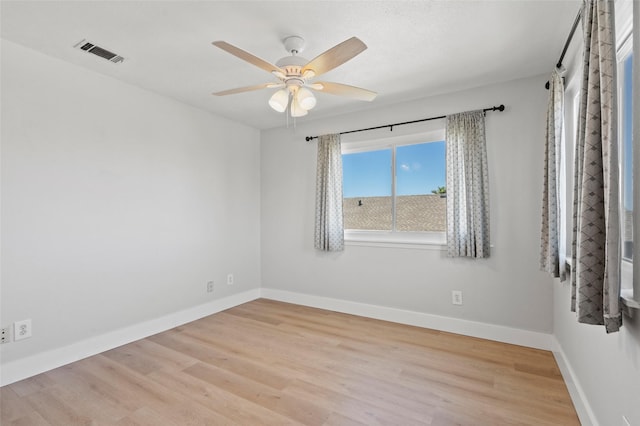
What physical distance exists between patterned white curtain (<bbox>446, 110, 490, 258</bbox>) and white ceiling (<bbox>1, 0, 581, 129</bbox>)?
17.1 inches

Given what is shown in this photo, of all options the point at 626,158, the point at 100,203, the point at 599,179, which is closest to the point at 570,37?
the point at 626,158

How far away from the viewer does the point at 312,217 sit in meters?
4.18

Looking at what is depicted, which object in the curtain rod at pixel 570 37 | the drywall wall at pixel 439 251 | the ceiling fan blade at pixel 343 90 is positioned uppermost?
the curtain rod at pixel 570 37

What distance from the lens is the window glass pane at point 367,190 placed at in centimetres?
373

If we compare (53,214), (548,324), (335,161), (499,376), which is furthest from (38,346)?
(548,324)

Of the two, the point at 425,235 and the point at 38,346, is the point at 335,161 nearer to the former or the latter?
the point at 425,235

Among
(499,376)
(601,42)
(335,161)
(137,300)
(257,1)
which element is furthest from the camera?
(335,161)

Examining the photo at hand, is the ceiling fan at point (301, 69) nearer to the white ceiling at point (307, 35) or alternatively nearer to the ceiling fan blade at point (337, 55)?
the ceiling fan blade at point (337, 55)

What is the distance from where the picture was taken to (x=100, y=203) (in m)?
2.81

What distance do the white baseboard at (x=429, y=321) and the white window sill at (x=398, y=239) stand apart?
710 mm

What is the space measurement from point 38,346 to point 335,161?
10.5 ft

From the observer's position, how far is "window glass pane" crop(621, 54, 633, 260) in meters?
1.39

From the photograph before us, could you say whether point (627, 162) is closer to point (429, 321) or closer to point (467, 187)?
point (467, 187)

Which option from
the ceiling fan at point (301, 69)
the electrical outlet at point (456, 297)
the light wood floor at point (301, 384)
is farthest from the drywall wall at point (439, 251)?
the ceiling fan at point (301, 69)
